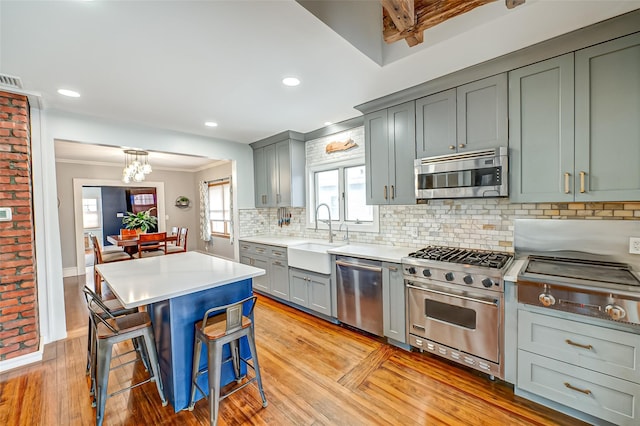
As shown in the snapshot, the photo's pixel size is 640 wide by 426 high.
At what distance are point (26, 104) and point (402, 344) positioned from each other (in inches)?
165

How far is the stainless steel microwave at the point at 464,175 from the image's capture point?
217cm

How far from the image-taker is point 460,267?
6.99 ft

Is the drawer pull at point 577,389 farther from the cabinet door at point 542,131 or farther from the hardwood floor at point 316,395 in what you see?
the cabinet door at point 542,131

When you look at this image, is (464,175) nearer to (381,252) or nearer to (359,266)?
(381,252)

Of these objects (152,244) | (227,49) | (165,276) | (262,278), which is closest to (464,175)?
(227,49)

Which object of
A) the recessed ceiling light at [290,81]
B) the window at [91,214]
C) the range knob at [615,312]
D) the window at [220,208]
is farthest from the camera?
the window at [91,214]

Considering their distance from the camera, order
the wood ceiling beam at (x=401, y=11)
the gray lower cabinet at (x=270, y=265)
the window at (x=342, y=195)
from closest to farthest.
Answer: the wood ceiling beam at (x=401, y=11)
the window at (x=342, y=195)
the gray lower cabinet at (x=270, y=265)

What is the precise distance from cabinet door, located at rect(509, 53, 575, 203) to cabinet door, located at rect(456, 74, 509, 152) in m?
0.06

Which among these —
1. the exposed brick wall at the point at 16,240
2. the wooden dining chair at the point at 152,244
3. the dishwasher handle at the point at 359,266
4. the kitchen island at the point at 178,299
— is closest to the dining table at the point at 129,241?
the wooden dining chair at the point at 152,244

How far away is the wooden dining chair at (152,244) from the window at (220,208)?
1515 mm

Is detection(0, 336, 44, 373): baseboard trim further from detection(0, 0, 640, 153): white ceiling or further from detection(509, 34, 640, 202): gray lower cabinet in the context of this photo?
detection(509, 34, 640, 202): gray lower cabinet

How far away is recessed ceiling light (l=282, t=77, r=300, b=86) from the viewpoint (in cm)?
232

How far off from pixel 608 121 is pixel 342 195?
259cm

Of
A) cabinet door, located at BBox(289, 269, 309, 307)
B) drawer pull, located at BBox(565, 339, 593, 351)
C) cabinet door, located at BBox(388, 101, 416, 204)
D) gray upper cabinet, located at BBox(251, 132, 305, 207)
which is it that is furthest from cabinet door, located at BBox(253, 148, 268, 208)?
drawer pull, located at BBox(565, 339, 593, 351)
